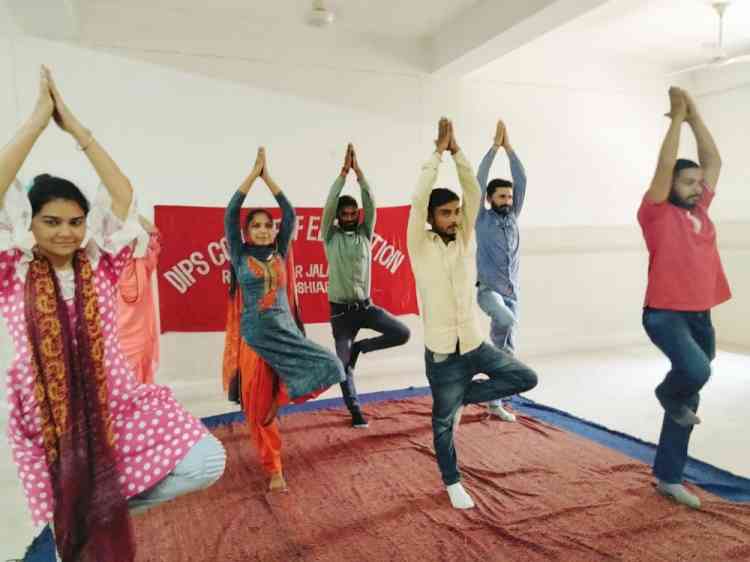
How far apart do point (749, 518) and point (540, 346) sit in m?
3.27

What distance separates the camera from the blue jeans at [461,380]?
2502 mm

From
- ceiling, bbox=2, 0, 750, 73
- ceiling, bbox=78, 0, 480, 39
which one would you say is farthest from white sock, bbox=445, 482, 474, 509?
ceiling, bbox=78, 0, 480, 39

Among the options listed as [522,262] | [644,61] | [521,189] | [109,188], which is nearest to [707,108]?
[644,61]

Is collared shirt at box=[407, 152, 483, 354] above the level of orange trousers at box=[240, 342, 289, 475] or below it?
above

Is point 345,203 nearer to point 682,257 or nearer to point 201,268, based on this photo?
point 201,268

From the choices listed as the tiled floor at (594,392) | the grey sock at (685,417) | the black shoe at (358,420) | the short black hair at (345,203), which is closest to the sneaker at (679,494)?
the grey sock at (685,417)

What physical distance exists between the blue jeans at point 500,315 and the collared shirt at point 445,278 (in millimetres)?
1163

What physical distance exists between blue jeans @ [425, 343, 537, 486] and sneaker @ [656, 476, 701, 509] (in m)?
0.79

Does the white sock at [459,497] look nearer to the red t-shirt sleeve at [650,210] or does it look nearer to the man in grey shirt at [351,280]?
the man in grey shirt at [351,280]

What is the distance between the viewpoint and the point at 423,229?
2471mm

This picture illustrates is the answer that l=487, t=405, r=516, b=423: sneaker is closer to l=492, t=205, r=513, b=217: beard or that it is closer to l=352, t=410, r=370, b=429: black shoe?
l=352, t=410, r=370, b=429: black shoe

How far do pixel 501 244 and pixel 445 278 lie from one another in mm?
1310

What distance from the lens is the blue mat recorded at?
2350 millimetres

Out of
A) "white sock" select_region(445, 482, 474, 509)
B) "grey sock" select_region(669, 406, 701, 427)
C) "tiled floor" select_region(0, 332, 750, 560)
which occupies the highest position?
"grey sock" select_region(669, 406, 701, 427)
